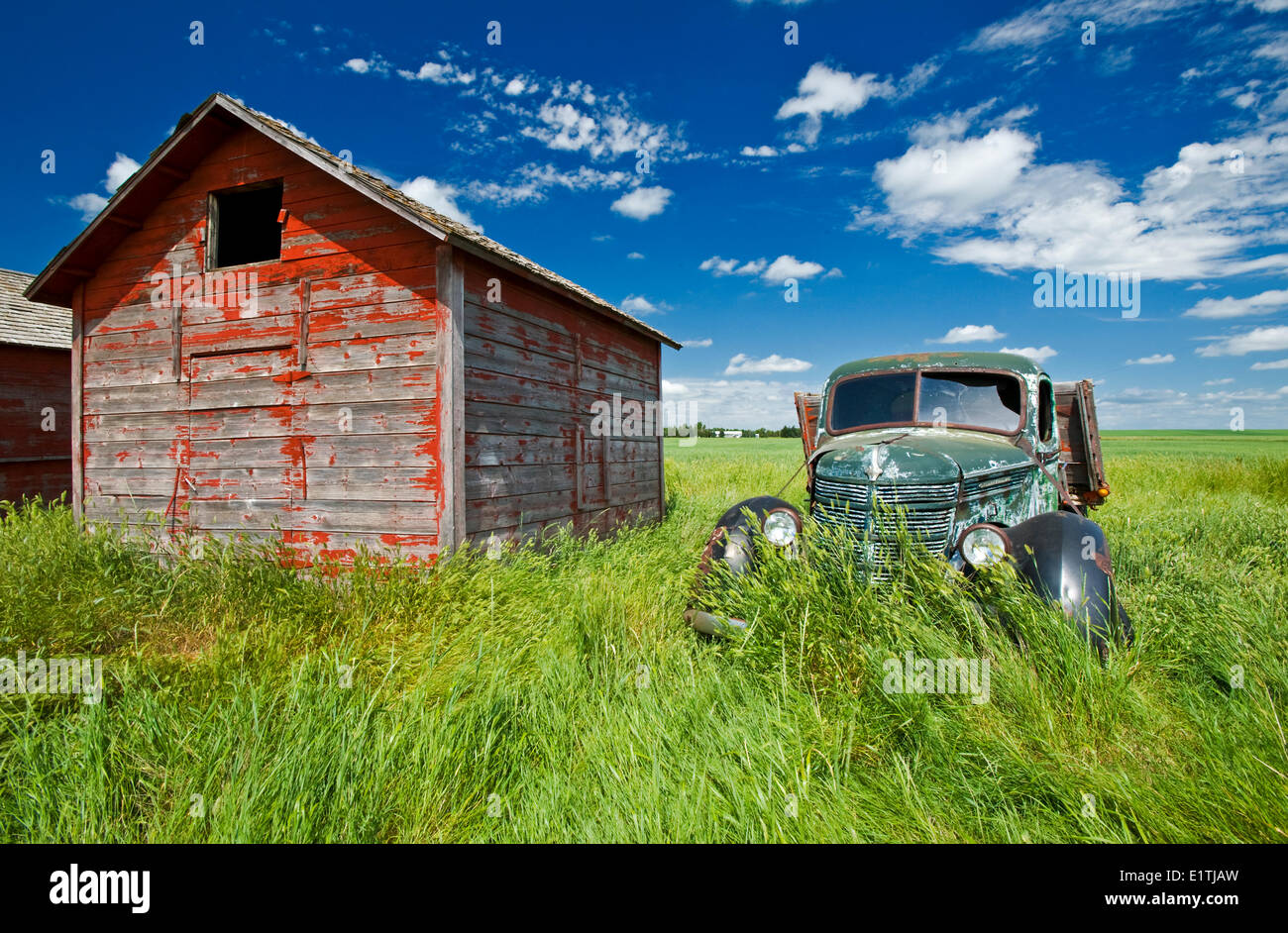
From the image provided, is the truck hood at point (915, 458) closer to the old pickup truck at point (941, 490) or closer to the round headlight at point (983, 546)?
the old pickup truck at point (941, 490)

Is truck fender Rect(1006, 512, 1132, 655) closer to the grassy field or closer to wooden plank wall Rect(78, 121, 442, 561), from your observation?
the grassy field

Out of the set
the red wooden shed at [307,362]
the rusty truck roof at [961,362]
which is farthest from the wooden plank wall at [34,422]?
the rusty truck roof at [961,362]

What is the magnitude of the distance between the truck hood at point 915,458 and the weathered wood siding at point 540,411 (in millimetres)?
3218

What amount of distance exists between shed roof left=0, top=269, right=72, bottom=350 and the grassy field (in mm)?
9160

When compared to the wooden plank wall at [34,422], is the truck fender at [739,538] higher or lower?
lower

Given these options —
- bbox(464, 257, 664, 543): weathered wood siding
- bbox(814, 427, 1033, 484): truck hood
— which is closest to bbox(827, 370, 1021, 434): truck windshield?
bbox(814, 427, 1033, 484): truck hood

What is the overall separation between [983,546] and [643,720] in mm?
2378

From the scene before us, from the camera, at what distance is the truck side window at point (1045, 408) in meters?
5.29

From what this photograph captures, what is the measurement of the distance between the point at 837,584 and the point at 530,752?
6.63ft

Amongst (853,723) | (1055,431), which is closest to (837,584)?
(853,723)

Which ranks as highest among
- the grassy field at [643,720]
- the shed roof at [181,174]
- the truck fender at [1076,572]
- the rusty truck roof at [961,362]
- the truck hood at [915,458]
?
the shed roof at [181,174]

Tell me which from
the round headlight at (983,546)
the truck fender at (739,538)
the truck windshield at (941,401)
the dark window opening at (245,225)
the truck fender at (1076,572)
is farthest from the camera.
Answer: the dark window opening at (245,225)

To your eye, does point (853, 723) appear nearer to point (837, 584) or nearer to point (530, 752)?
point (837, 584)

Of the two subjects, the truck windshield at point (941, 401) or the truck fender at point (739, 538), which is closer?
the truck fender at point (739, 538)
